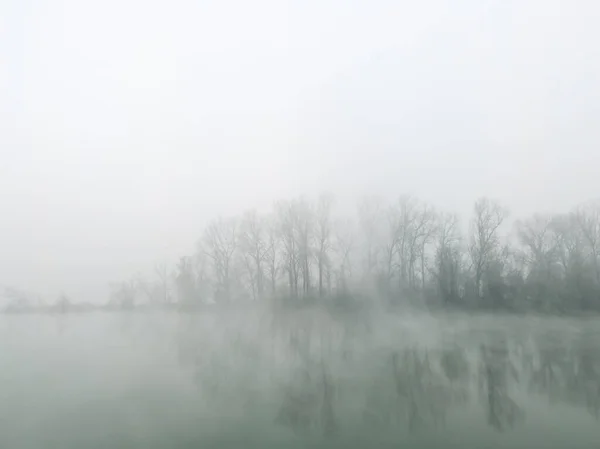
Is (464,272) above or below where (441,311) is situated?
above

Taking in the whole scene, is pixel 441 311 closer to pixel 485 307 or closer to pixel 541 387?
pixel 485 307

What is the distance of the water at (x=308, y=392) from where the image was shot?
7938 mm

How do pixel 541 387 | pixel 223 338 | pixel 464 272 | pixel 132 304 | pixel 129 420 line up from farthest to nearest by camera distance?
pixel 132 304 → pixel 464 272 → pixel 223 338 → pixel 541 387 → pixel 129 420

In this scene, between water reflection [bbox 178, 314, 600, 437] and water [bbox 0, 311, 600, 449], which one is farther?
water reflection [bbox 178, 314, 600, 437]

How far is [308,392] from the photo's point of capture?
10.8 m

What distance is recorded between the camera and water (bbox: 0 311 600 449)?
7.94 meters

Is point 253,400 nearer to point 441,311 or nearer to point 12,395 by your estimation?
point 12,395

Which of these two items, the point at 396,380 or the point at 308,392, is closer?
the point at 308,392

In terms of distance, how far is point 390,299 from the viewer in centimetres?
2878

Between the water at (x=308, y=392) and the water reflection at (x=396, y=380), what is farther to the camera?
the water reflection at (x=396, y=380)

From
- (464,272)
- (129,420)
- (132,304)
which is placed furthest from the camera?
(132,304)

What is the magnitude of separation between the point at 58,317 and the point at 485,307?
125 ft

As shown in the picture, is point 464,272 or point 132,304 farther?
point 132,304

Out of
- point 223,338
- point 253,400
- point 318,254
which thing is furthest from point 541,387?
point 318,254
